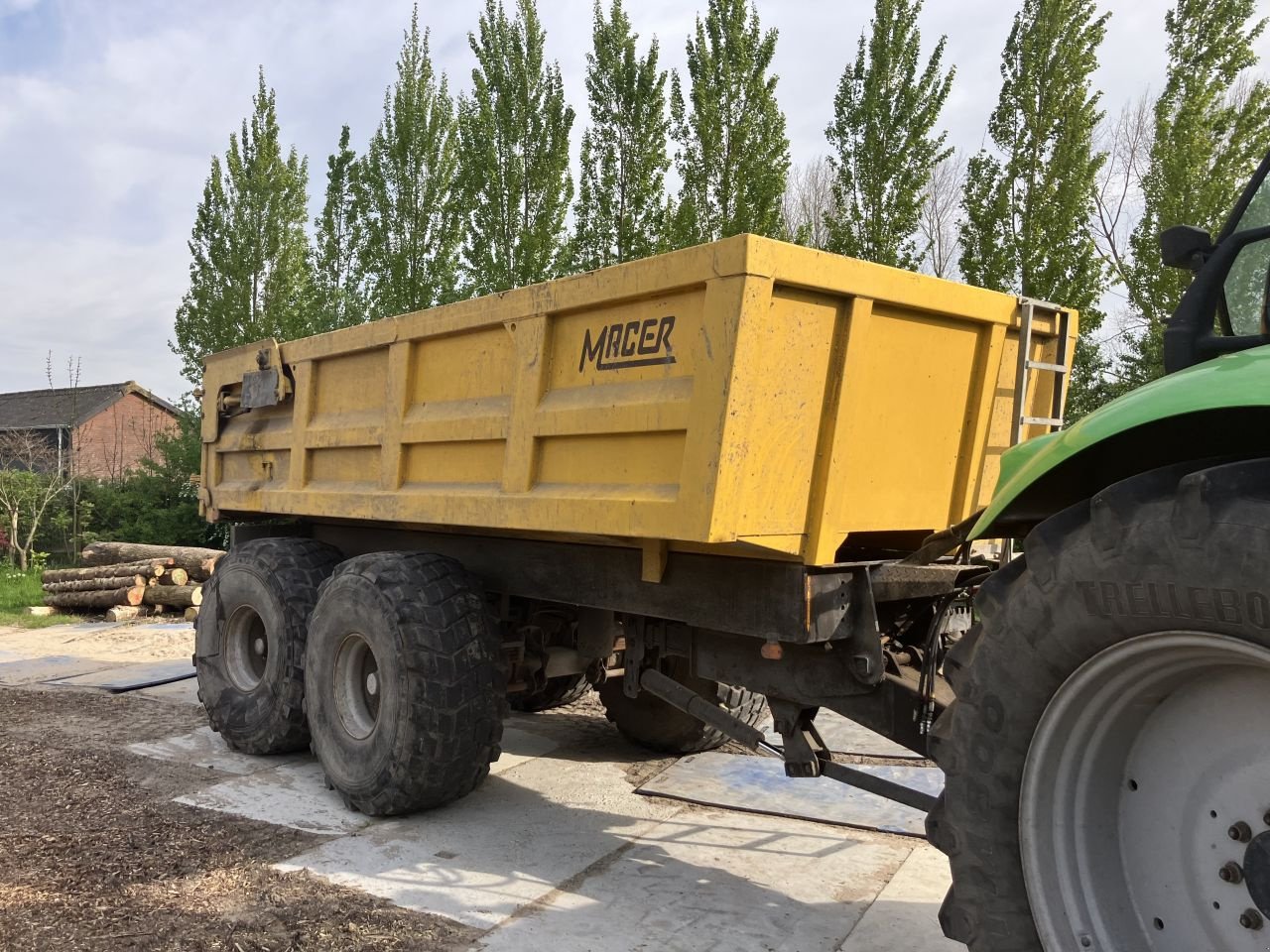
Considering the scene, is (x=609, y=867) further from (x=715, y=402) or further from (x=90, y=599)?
(x=90, y=599)

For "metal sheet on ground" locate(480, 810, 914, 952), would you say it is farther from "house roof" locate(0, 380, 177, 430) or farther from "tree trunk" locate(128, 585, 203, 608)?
"house roof" locate(0, 380, 177, 430)

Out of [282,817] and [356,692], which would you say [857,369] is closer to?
[356,692]

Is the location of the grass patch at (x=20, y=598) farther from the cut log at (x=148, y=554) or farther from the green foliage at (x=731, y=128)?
the green foliage at (x=731, y=128)

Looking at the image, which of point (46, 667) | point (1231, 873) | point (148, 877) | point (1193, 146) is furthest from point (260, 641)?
point (1193, 146)

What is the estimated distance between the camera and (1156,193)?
14.1 metres

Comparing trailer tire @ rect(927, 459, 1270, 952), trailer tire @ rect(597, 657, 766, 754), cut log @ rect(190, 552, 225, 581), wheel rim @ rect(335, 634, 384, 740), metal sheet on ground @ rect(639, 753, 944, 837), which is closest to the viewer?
trailer tire @ rect(927, 459, 1270, 952)

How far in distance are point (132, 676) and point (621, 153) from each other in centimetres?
1061

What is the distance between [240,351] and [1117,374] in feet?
41.0

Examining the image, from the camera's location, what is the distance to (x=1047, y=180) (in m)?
13.4

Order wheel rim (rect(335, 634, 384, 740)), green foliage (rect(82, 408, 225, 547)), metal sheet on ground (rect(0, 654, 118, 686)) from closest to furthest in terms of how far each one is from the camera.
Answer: wheel rim (rect(335, 634, 384, 740))
metal sheet on ground (rect(0, 654, 118, 686))
green foliage (rect(82, 408, 225, 547))

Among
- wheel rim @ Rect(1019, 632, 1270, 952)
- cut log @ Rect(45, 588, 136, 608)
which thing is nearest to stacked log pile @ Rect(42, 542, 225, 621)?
cut log @ Rect(45, 588, 136, 608)

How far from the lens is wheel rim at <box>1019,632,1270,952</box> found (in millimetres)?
1855

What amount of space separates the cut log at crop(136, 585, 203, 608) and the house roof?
65.0ft

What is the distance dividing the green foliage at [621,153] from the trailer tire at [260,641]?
10.2 metres
